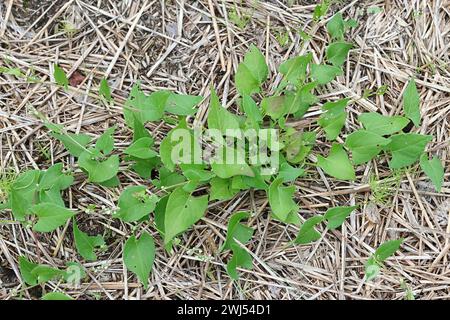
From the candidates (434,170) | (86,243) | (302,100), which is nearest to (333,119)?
(302,100)

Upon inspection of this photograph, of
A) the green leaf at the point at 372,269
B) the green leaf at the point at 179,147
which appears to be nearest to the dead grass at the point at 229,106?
the green leaf at the point at 372,269

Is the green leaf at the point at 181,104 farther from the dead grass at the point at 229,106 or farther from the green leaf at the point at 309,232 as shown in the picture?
the green leaf at the point at 309,232

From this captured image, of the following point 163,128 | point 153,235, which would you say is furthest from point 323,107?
point 153,235

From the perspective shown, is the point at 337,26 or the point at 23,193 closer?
the point at 23,193

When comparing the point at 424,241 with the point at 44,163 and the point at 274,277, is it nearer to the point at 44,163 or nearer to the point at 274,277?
the point at 274,277

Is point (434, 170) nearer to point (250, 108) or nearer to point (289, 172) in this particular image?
point (289, 172)

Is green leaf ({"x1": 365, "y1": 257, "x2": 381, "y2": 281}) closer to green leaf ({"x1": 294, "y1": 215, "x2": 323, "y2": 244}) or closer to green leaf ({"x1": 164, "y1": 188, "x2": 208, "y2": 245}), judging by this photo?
green leaf ({"x1": 294, "y1": 215, "x2": 323, "y2": 244})
